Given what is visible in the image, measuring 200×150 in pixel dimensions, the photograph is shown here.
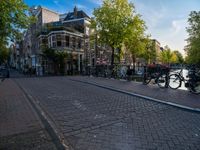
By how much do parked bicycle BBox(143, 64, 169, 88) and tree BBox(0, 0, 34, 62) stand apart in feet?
28.4

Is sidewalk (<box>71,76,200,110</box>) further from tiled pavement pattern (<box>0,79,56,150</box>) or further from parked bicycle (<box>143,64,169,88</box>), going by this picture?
tiled pavement pattern (<box>0,79,56,150</box>)

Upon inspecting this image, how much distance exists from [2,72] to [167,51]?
68.8m

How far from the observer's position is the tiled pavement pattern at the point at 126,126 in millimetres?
3501

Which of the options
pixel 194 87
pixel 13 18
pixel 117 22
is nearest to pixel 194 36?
pixel 117 22

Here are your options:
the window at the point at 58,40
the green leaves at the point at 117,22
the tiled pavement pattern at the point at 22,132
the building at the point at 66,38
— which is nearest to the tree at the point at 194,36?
the green leaves at the point at 117,22

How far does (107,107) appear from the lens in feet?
20.7

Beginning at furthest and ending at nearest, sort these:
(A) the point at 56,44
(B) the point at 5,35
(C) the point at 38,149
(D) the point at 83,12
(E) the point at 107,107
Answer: (D) the point at 83,12, (A) the point at 56,44, (B) the point at 5,35, (E) the point at 107,107, (C) the point at 38,149

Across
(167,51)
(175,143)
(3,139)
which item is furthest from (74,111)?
(167,51)

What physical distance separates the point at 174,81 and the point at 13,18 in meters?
9.87

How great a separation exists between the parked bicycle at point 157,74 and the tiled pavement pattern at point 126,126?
4680 millimetres

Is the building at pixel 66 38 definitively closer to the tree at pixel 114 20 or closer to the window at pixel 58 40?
the window at pixel 58 40

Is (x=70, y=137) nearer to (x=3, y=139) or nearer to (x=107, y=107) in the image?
(x=3, y=139)

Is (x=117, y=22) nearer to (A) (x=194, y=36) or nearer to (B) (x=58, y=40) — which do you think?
(B) (x=58, y=40)

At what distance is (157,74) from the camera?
11867mm
